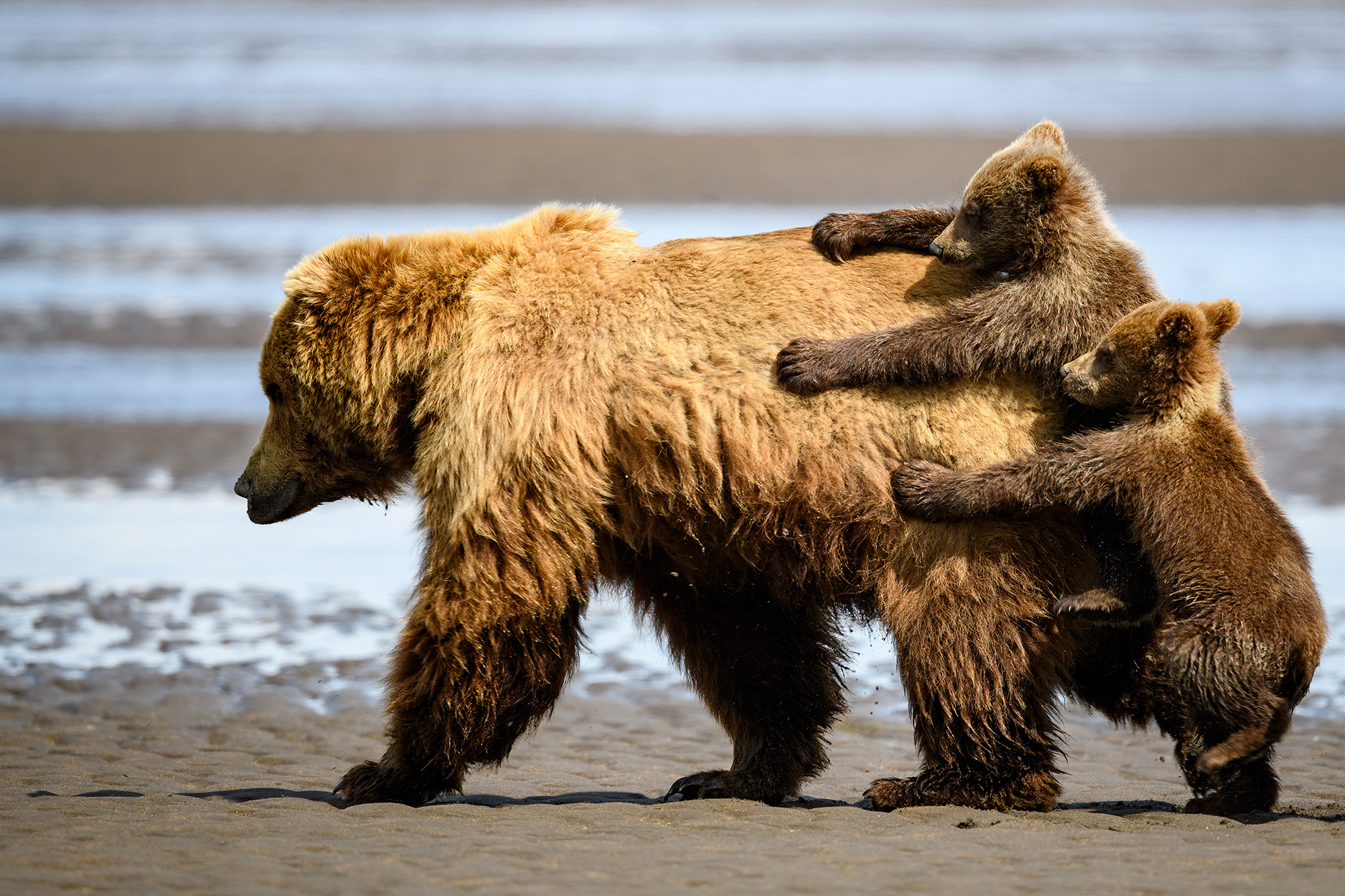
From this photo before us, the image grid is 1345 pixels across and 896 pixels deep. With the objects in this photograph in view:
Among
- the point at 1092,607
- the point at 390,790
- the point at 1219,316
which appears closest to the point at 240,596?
the point at 390,790

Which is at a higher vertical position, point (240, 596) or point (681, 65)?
point (681, 65)

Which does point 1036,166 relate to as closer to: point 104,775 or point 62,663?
point 104,775

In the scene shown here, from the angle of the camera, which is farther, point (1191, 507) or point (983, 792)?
point (983, 792)

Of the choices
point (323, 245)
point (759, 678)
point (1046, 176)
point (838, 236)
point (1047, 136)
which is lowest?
point (759, 678)

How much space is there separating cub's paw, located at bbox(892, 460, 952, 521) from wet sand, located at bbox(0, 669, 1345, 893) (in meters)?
1.10

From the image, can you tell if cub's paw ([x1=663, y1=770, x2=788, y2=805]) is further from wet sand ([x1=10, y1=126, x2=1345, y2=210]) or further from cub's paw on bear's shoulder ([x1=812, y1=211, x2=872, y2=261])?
wet sand ([x1=10, y1=126, x2=1345, y2=210])

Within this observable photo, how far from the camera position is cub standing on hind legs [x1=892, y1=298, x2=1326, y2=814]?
5051mm

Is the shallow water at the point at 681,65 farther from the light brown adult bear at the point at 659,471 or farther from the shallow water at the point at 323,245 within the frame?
the light brown adult bear at the point at 659,471

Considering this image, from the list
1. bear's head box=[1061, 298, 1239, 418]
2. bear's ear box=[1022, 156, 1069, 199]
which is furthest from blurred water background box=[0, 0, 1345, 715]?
bear's ear box=[1022, 156, 1069, 199]

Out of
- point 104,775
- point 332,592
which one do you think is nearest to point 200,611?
point 332,592

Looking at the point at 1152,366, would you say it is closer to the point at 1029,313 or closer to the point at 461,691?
the point at 1029,313

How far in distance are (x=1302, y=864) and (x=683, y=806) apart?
2.18 m

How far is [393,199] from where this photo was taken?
20.2 m

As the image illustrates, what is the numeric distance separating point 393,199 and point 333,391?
1471cm
